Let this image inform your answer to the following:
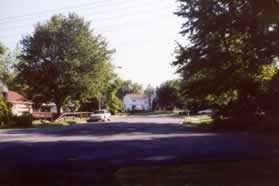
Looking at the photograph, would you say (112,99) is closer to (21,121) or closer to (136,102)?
(21,121)

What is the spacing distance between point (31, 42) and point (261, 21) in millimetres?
45739

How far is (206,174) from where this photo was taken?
943 cm

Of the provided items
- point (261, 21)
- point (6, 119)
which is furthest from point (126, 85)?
point (261, 21)

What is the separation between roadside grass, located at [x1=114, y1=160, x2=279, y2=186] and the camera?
8.50 m

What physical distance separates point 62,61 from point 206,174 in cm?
5098

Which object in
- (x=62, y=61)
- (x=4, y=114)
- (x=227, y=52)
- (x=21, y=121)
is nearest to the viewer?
(x=227, y=52)

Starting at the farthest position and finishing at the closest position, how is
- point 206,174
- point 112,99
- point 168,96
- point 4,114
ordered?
point 168,96 → point 112,99 → point 4,114 → point 206,174

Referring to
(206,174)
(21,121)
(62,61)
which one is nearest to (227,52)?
(206,174)

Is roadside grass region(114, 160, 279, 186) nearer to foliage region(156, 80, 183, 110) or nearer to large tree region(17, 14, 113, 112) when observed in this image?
large tree region(17, 14, 113, 112)

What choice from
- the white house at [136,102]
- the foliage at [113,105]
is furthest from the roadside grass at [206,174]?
the white house at [136,102]

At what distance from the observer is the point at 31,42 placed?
6062 cm

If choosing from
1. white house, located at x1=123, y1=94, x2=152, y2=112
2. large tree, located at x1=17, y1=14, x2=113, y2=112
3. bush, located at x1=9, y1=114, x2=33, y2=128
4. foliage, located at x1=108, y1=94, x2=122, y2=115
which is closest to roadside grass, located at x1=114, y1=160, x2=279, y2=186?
bush, located at x1=9, y1=114, x2=33, y2=128

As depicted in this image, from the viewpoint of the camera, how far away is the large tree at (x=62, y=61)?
5812cm

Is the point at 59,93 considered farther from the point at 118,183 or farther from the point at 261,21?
the point at 118,183
